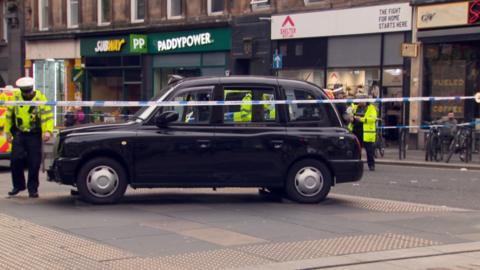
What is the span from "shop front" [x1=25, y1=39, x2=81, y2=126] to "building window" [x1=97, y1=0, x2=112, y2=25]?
2.16 m

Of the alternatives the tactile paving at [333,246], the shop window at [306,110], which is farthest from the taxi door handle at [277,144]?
the tactile paving at [333,246]

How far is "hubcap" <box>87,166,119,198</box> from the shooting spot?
1031 cm

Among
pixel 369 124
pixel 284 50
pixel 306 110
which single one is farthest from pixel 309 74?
pixel 306 110

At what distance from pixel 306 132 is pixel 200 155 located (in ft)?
5.24

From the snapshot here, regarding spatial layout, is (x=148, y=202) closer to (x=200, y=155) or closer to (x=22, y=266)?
(x=200, y=155)

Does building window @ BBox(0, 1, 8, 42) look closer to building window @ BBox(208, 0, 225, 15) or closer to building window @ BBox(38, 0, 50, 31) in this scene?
building window @ BBox(38, 0, 50, 31)

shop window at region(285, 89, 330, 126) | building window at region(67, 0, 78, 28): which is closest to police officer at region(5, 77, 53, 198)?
shop window at region(285, 89, 330, 126)

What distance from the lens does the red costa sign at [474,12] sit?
72.8 feet

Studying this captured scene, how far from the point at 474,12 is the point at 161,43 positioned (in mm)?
15489

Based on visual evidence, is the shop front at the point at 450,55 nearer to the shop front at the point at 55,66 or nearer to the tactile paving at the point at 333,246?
the tactile paving at the point at 333,246

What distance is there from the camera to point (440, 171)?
17938 mm

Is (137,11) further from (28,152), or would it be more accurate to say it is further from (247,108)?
(247,108)

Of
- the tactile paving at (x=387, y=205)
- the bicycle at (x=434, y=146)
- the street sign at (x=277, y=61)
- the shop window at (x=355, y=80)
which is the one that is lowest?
the tactile paving at (x=387, y=205)

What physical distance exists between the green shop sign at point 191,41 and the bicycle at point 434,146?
12.3 m
